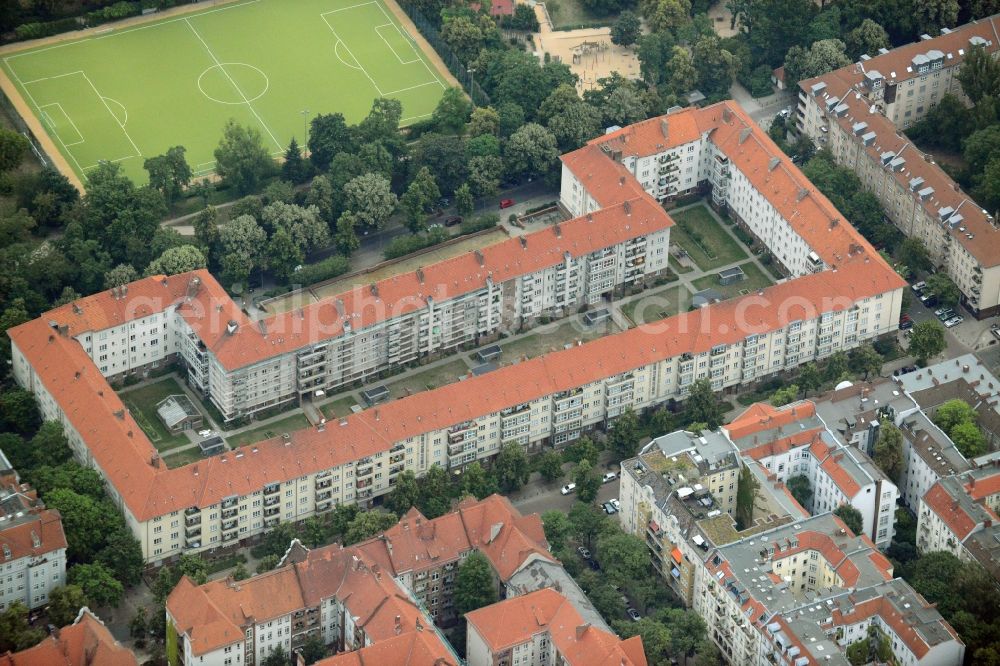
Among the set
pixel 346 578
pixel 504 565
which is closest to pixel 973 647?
pixel 504 565

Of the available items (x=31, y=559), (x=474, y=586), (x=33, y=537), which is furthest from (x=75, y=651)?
(x=474, y=586)

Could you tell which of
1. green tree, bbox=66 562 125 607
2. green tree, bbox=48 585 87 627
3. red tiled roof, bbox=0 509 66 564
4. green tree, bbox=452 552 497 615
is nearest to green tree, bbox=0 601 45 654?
green tree, bbox=48 585 87 627

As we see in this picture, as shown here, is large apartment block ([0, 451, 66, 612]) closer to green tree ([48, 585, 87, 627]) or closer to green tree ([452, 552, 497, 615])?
green tree ([48, 585, 87, 627])

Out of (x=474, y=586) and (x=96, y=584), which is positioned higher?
(x=96, y=584)

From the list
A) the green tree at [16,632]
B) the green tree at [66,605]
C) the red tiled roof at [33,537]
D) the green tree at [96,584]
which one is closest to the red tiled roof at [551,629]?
the green tree at [96,584]

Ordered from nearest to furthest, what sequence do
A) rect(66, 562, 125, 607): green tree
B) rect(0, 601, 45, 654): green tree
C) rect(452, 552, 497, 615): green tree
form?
rect(0, 601, 45, 654): green tree, rect(452, 552, 497, 615): green tree, rect(66, 562, 125, 607): green tree

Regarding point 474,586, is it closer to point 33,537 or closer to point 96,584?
point 96,584

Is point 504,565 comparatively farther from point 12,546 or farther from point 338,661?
point 12,546
